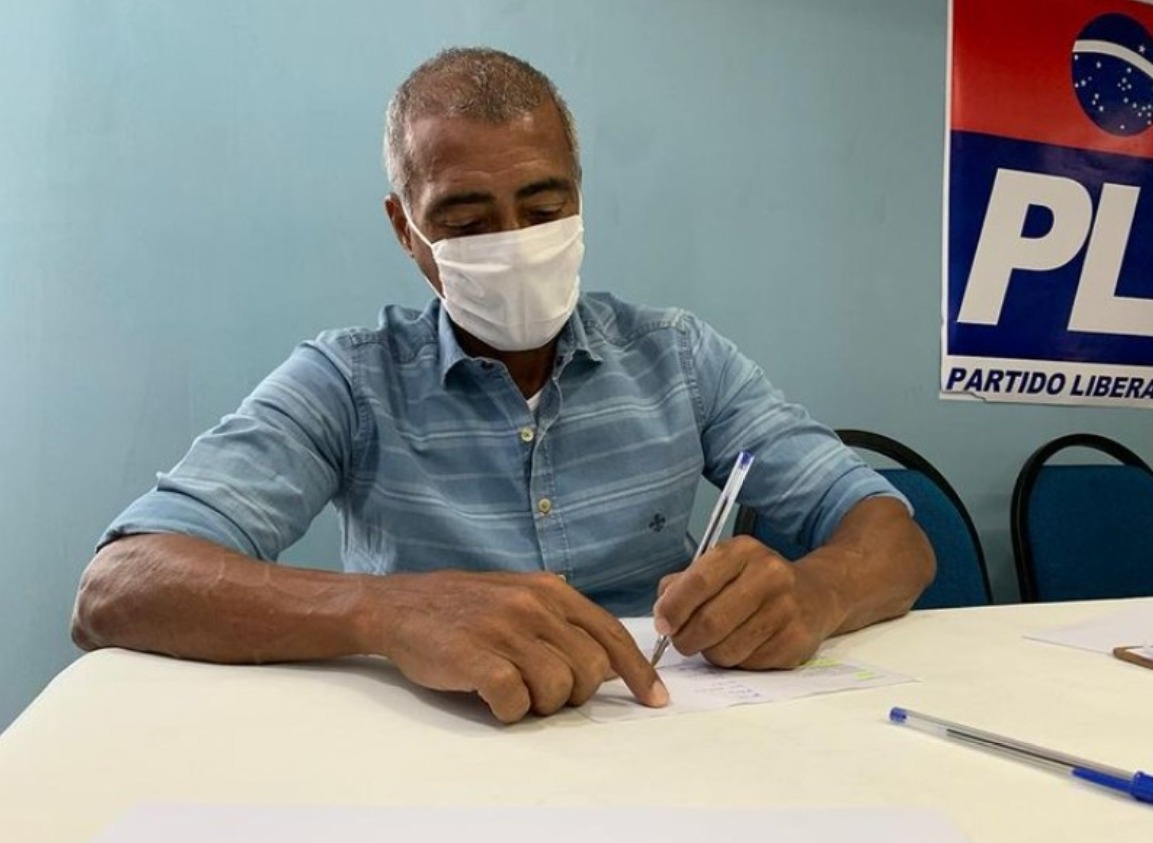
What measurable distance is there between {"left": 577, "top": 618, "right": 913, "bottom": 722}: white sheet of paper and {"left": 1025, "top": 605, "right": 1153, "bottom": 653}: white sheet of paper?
0.24 metres

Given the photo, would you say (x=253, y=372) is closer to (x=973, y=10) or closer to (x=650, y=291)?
(x=650, y=291)

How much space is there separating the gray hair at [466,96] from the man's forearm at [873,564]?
0.55 metres

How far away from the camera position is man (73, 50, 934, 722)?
0.94 m

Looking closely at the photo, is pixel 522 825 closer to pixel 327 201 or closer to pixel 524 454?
pixel 524 454

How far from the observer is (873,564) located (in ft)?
3.05

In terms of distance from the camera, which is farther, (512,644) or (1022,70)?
(1022,70)

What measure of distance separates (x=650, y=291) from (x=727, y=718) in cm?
133

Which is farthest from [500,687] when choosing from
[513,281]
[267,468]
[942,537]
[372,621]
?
[942,537]

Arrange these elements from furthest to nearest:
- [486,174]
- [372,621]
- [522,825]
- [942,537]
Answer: [942,537] → [486,174] → [372,621] → [522,825]

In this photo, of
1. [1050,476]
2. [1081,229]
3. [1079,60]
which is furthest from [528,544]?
[1079,60]

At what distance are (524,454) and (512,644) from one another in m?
0.48

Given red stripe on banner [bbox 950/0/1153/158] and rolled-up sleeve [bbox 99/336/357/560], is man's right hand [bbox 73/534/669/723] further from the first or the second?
red stripe on banner [bbox 950/0/1153/158]

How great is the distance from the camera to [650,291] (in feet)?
6.12

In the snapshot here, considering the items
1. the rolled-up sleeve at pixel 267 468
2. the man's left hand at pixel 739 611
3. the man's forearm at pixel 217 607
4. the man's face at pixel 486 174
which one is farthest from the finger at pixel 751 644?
the man's face at pixel 486 174
